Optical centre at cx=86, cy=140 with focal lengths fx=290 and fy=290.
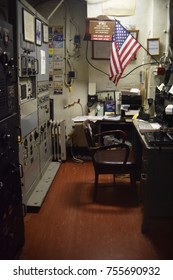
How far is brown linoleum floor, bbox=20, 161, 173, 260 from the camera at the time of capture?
2.26 m

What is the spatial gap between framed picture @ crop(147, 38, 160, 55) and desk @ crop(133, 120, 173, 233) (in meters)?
2.07

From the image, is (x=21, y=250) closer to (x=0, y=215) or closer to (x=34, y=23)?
(x=0, y=215)

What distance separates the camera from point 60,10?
4512mm

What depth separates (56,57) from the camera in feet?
15.3

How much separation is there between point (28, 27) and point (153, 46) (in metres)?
1.96

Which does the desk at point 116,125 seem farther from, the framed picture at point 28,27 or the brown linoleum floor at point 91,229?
the framed picture at point 28,27

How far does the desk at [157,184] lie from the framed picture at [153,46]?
6.80 feet

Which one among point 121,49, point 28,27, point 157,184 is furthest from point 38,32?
point 157,184

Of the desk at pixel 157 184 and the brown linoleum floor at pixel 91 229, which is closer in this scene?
the brown linoleum floor at pixel 91 229

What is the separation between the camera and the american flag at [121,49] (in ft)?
13.0

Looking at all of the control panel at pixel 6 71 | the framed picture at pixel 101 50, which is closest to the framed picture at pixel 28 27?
the control panel at pixel 6 71

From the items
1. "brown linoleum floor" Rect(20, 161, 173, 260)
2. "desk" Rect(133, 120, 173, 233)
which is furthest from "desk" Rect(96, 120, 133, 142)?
"desk" Rect(133, 120, 173, 233)

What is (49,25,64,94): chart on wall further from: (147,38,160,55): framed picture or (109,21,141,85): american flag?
(147,38,160,55): framed picture

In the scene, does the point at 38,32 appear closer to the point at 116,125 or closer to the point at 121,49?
the point at 121,49
